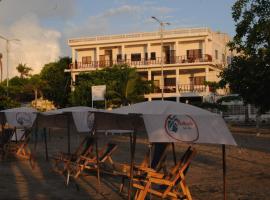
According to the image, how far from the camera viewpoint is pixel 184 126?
7996 mm

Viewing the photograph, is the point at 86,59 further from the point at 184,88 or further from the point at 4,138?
the point at 4,138

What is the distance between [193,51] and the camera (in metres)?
53.9

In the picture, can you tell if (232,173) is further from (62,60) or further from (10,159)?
(62,60)

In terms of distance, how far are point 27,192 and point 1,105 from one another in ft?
103

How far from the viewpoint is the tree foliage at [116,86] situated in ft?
134

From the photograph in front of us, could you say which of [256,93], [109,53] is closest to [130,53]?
[109,53]

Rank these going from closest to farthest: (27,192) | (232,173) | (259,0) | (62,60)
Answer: (259,0) → (27,192) → (232,173) → (62,60)

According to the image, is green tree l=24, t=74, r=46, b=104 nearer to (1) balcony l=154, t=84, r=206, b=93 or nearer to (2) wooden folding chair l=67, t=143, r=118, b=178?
(1) balcony l=154, t=84, r=206, b=93

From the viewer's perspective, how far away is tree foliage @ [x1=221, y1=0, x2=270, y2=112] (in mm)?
9648

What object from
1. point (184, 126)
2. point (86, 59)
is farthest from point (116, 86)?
point (184, 126)

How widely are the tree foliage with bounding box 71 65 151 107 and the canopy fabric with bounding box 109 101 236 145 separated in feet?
106

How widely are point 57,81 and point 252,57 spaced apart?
47.3m

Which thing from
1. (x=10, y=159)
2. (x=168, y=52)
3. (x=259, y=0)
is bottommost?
(x=10, y=159)

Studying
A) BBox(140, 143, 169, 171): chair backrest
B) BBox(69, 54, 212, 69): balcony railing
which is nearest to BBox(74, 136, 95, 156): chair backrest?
BBox(140, 143, 169, 171): chair backrest
